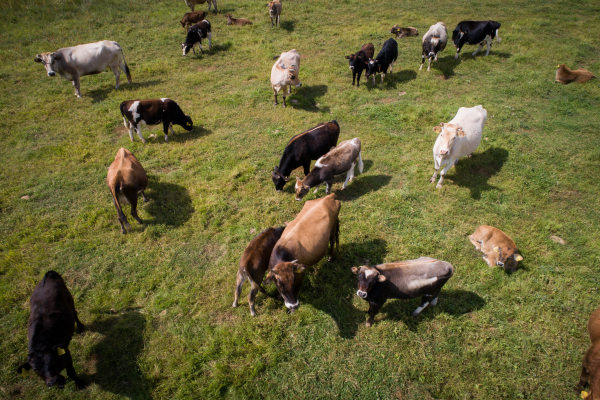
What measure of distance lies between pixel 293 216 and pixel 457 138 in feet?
15.4

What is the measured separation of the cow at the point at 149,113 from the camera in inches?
374

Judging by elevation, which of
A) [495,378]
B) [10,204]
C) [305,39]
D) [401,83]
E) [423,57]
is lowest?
[495,378]

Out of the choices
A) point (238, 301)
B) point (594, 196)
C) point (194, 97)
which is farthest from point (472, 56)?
point (238, 301)

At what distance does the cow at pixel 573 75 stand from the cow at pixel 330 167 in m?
10.8

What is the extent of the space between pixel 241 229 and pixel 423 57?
12.1 meters

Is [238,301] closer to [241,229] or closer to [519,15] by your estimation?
[241,229]

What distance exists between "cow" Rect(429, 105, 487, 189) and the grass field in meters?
0.63

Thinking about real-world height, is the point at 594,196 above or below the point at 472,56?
below

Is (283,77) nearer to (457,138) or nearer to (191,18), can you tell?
(457,138)

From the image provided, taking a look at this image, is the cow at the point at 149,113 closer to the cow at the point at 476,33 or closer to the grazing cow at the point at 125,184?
the grazing cow at the point at 125,184

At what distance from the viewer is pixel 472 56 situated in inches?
577

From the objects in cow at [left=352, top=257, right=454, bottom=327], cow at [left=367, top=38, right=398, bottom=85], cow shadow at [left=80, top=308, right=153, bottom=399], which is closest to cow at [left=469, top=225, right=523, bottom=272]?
cow at [left=352, top=257, right=454, bottom=327]

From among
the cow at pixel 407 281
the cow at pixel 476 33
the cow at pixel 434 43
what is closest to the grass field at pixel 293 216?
the cow at pixel 407 281

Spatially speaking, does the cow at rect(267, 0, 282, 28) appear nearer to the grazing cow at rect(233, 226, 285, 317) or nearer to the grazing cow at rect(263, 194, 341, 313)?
the grazing cow at rect(263, 194, 341, 313)
